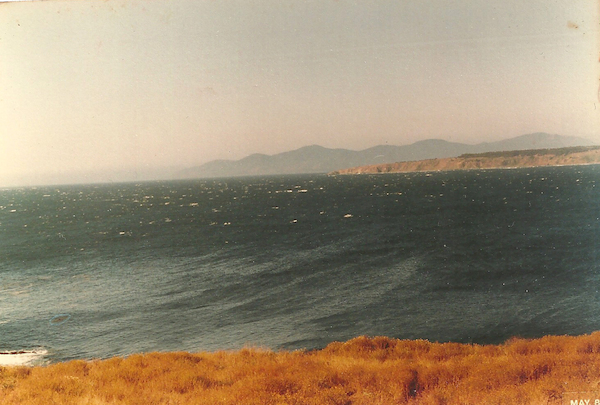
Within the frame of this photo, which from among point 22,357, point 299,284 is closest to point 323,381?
point 22,357

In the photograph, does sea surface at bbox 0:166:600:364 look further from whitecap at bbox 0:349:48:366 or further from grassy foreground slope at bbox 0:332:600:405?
grassy foreground slope at bbox 0:332:600:405

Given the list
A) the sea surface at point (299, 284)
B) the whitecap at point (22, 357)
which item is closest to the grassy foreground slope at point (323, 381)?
the whitecap at point (22, 357)

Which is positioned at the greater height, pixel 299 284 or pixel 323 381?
pixel 323 381

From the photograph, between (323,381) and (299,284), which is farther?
(299,284)

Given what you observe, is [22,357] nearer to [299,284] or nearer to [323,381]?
[299,284]

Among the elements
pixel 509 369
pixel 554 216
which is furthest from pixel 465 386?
pixel 554 216

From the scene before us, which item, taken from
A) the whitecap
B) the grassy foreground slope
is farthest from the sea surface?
the grassy foreground slope

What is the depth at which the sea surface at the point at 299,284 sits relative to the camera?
26.5 m

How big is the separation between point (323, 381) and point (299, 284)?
2586cm

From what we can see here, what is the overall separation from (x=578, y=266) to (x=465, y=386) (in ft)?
115

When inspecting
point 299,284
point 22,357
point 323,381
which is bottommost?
point 22,357

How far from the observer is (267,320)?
2839cm

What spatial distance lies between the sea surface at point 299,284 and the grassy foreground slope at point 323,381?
1054cm

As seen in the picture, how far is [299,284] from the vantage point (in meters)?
37.3
